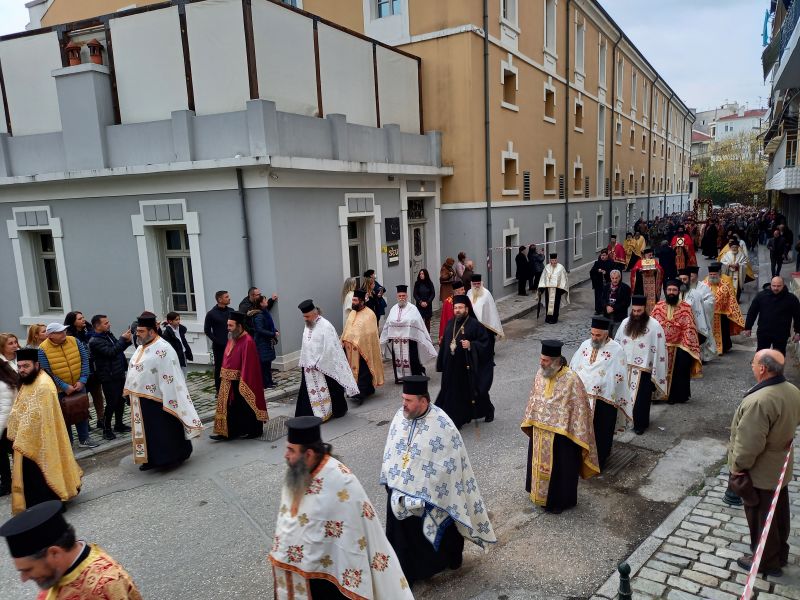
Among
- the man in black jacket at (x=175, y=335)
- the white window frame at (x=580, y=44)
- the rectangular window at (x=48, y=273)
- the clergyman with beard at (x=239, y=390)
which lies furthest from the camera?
the white window frame at (x=580, y=44)

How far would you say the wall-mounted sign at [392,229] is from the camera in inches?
568

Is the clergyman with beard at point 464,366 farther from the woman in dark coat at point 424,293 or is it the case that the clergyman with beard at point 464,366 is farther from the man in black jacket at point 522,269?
the man in black jacket at point 522,269

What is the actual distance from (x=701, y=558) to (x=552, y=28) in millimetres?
21059

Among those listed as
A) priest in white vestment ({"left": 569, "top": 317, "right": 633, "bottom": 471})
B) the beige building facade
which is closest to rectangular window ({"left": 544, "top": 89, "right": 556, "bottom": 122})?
the beige building facade

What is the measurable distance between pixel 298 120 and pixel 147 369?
20.2ft

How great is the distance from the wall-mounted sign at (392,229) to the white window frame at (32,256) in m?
7.20

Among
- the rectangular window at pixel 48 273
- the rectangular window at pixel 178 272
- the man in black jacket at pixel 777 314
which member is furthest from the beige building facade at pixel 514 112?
the man in black jacket at pixel 777 314

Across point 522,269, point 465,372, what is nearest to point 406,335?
point 465,372

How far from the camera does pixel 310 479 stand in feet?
11.5

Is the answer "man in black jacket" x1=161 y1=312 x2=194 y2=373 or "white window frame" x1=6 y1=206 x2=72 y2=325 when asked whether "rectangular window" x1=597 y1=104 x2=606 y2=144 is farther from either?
"man in black jacket" x1=161 y1=312 x2=194 y2=373

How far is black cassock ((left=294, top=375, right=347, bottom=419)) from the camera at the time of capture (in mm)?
8750

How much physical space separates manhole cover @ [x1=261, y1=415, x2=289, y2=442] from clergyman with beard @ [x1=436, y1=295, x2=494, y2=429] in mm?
2308

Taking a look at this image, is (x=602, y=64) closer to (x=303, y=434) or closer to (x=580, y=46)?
(x=580, y=46)

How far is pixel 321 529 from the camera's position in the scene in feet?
11.5
